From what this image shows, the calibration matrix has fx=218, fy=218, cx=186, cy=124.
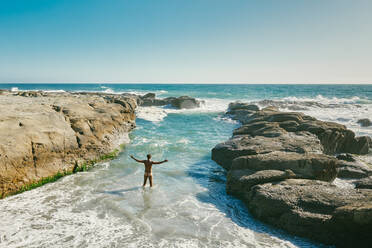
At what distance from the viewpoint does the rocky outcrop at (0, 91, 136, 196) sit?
819 cm

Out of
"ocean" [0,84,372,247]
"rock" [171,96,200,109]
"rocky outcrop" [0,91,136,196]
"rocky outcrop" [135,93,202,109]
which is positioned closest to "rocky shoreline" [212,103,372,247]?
"ocean" [0,84,372,247]

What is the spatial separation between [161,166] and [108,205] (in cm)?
462

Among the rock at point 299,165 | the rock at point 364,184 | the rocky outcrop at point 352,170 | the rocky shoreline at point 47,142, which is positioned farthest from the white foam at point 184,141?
the rock at point 364,184

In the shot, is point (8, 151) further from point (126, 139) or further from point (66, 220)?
point (126, 139)

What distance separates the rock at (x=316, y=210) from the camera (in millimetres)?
5402

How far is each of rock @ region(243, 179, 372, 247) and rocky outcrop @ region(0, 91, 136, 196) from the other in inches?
335

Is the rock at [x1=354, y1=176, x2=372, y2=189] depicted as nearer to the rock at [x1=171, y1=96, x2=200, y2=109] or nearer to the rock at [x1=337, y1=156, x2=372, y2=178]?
the rock at [x1=337, y1=156, x2=372, y2=178]

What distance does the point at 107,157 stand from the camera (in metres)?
12.7

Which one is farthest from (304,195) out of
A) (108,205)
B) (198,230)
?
(108,205)

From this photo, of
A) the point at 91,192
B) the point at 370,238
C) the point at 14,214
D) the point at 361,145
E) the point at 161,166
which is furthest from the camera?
the point at 361,145

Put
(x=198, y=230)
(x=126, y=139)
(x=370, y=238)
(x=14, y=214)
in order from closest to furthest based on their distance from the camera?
(x=370, y=238)
(x=198, y=230)
(x=14, y=214)
(x=126, y=139)

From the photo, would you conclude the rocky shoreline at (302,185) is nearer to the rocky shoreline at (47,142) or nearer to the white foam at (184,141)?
the white foam at (184,141)

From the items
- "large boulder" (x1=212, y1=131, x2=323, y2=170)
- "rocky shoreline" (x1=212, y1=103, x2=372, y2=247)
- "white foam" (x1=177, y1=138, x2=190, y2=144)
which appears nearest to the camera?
"rocky shoreline" (x1=212, y1=103, x2=372, y2=247)

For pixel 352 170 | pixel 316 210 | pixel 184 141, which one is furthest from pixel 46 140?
pixel 352 170
